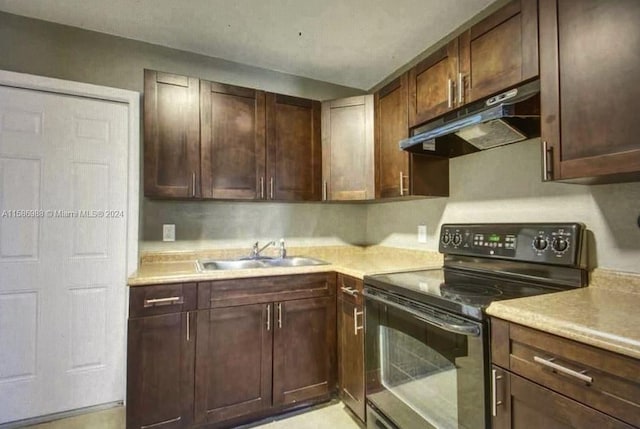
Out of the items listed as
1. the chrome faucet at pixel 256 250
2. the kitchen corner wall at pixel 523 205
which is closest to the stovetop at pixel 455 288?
the kitchen corner wall at pixel 523 205

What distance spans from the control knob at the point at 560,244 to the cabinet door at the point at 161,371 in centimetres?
179

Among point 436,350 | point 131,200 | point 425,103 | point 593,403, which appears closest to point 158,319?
point 131,200

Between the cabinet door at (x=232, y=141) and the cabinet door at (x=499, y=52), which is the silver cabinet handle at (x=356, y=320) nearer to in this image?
the cabinet door at (x=232, y=141)

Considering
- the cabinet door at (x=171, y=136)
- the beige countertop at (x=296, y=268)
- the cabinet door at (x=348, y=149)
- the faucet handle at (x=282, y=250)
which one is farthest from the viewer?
the faucet handle at (x=282, y=250)

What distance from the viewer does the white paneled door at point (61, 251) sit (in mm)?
1917

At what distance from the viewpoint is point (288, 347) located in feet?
6.31

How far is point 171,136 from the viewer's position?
1.99 meters

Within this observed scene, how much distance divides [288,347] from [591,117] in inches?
70.7

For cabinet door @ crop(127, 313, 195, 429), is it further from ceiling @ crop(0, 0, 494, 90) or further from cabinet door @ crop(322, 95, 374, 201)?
ceiling @ crop(0, 0, 494, 90)

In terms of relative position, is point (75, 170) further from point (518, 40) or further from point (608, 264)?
point (608, 264)

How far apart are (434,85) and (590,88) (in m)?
0.80

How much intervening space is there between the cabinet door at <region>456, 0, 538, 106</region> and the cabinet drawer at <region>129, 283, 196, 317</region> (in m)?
1.73

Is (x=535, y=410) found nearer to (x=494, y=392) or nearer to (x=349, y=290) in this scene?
(x=494, y=392)

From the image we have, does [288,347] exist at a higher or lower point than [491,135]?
lower
